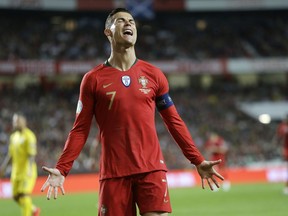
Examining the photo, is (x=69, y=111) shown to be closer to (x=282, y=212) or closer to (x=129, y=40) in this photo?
(x=282, y=212)

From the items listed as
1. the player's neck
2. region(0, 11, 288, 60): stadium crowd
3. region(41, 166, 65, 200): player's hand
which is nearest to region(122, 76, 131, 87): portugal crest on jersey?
the player's neck

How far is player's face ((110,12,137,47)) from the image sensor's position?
19.7 feet

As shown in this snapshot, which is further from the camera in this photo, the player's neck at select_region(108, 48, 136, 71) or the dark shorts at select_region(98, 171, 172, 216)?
the player's neck at select_region(108, 48, 136, 71)

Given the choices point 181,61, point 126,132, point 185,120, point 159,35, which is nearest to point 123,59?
point 126,132

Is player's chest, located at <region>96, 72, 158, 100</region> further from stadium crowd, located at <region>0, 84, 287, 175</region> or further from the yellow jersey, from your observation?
stadium crowd, located at <region>0, 84, 287, 175</region>

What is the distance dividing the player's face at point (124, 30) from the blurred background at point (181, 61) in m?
27.3

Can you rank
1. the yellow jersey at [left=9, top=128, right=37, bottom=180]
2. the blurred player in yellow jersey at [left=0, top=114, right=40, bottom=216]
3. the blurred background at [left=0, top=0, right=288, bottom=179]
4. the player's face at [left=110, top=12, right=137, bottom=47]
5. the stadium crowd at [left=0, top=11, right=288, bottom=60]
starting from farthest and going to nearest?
the stadium crowd at [left=0, top=11, right=288, bottom=60] < the blurred background at [left=0, top=0, right=288, bottom=179] < the yellow jersey at [left=9, top=128, right=37, bottom=180] < the blurred player in yellow jersey at [left=0, top=114, right=40, bottom=216] < the player's face at [left=110, top=12, right=137, bottom=47]

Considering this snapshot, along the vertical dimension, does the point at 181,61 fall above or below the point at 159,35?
below

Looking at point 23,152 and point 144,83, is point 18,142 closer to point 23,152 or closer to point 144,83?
point 23,152

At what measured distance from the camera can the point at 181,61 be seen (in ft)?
139

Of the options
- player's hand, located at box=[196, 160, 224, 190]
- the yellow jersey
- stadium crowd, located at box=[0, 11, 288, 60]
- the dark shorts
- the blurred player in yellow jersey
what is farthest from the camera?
stadium crowd, located at box=[0, 11, 288, 60]

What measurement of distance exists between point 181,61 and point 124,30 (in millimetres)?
36595

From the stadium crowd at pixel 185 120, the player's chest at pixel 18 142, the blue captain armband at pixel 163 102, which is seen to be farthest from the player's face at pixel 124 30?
the stadium crowd at pixel 185 120

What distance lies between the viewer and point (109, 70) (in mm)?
6047
